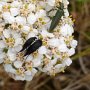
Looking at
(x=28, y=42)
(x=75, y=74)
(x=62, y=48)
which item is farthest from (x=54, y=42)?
(x=75, y=74)

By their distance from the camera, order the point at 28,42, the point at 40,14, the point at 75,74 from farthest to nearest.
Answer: the point at 75,74 < the point at 40,14 < the point at 28,42

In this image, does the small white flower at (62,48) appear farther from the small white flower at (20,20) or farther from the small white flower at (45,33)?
the small white flower at (20,20)

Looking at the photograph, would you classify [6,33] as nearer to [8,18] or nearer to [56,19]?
[8,18]

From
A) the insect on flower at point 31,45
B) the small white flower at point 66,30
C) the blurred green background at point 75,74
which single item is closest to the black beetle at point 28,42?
the insect on flower at point 31,45

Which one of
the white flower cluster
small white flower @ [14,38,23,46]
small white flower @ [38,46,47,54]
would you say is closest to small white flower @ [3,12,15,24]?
the white flower cluster

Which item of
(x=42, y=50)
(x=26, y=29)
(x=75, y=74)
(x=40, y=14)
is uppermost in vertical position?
(x=75, y=74)

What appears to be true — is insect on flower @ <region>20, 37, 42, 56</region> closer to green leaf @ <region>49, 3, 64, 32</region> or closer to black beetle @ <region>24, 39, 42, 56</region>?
black beetle @ <region>24, 39, 42, 56</region>
